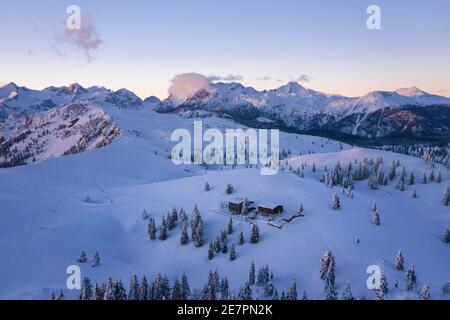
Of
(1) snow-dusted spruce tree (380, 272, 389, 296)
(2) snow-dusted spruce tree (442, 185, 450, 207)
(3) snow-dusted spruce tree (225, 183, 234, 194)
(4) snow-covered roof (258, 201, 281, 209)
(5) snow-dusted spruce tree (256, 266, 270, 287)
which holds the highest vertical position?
(3) snow-dusted spruce tree (225, 183, 234, 194)

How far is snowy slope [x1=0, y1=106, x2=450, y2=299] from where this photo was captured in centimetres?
7281

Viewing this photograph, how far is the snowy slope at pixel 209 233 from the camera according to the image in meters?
72.8

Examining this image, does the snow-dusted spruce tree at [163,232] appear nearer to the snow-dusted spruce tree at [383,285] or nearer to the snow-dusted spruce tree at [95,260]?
the snow-dusted spruce tree at [95,260]

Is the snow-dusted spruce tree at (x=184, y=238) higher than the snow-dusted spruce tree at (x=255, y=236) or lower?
lower

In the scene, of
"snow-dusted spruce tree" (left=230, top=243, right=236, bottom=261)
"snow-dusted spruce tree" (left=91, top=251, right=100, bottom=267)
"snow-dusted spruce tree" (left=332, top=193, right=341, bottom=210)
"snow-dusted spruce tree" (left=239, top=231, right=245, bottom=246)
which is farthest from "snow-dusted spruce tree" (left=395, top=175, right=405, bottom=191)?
"snow-dusted spruce tree" (left=91, top=251, right=100, bottom=267)

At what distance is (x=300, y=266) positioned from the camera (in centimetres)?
7331

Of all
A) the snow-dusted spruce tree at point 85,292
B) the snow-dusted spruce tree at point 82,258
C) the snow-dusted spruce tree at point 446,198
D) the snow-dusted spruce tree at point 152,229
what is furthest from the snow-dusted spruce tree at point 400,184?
the snow-dusted spruce tree at point 85,292

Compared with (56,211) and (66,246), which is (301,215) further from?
(56,211)

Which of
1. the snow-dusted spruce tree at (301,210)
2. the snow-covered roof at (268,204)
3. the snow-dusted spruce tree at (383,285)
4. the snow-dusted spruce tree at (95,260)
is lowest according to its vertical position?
the snow-dusted spruce tree at (95,260)

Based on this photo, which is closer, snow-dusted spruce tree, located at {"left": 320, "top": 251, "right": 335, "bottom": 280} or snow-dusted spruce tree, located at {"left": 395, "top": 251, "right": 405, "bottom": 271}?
snow-dusted spruce tree, located at {"left": 320, "top": 251, "right": 335, "bottom": 280}

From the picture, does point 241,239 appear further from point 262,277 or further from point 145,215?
point 145,215

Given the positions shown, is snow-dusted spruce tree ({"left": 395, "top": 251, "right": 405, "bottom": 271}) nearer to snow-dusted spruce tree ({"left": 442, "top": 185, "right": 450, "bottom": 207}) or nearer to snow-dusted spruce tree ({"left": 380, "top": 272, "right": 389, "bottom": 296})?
snow-dusted spruce tree ({"left": 380, "top": 272, "right": 389, "bottom": 296})
